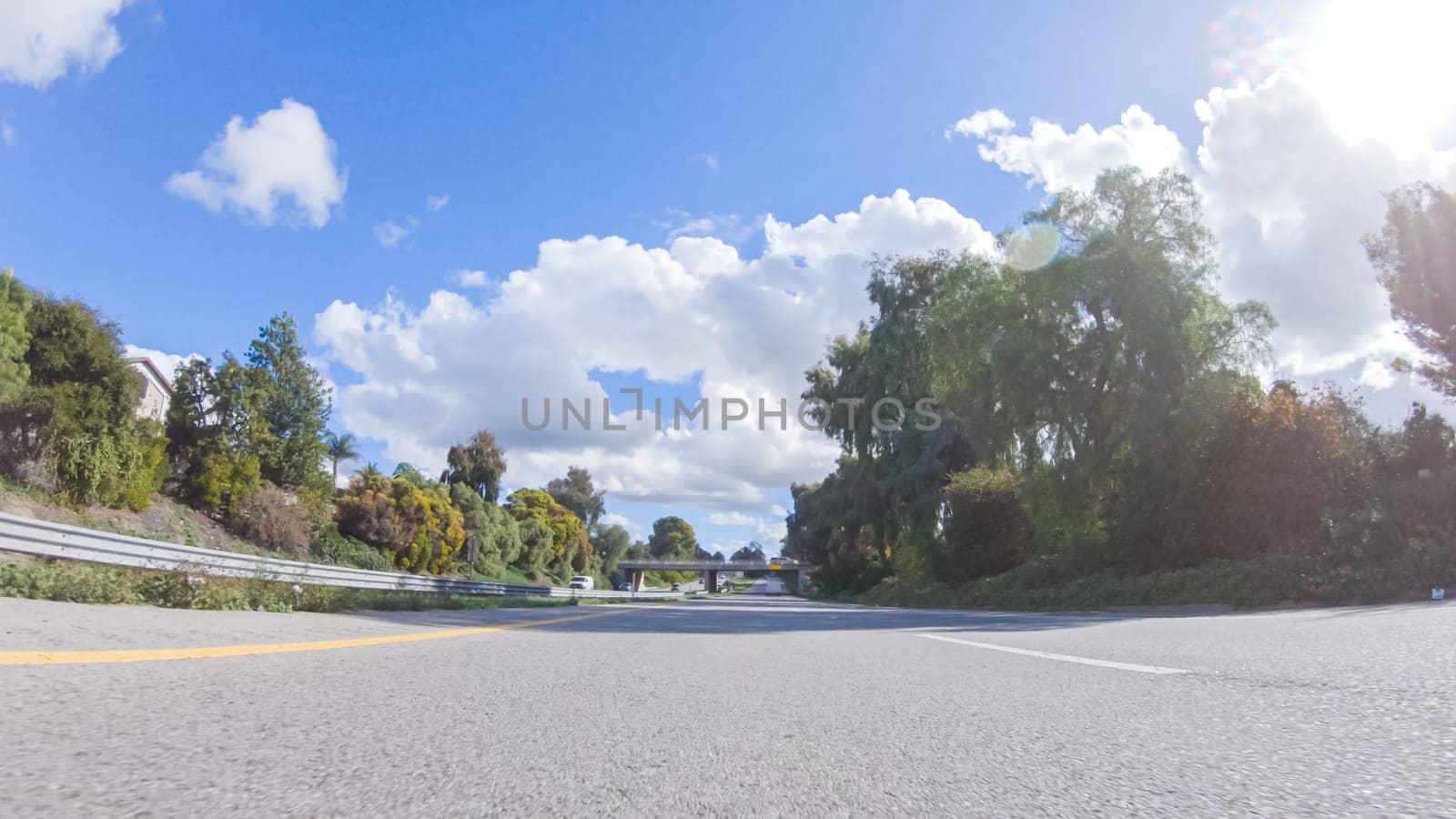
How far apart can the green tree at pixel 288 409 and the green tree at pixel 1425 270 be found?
121 ft

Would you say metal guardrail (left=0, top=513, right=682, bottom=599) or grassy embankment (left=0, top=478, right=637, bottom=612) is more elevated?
metal guardrail (left=0, top=513, right=682, bottom=599)

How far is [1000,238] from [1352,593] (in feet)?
48.3

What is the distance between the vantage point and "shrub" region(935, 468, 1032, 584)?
30.9m

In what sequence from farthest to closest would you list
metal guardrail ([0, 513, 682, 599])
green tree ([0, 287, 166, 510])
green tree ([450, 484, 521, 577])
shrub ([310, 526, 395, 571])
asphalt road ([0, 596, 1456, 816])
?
green tree ([450, 484, 521, 577]), shrub ([310, 526, 395, 571]), green tree ([0, 287, 166, 510]), metal guardrail ([0, 513, 682, 599]), asphalt road ([0, 596, 1456, 816])

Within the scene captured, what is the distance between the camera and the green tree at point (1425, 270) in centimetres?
2236

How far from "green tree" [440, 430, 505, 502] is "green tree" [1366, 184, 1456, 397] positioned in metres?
58.5

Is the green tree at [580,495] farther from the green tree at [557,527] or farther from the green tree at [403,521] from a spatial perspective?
the green tree at [403,521]

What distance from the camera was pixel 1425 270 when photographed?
22828 millimetres

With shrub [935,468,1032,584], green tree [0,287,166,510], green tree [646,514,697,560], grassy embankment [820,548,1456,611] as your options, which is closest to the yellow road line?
grassy embankment [820,548,1456,611]

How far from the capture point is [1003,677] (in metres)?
4.77

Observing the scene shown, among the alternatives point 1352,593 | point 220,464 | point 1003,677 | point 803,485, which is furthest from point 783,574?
point 1003,677

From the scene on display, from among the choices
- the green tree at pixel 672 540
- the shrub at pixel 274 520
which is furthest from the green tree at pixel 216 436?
the green tree at pixel 672 540

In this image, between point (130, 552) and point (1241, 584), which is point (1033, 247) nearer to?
point (1241, 584)

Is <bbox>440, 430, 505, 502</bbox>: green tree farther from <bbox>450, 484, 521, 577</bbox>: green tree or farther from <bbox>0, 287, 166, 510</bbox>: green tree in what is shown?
<bbox>0, 287, 166, 510</bbox>: green tree
